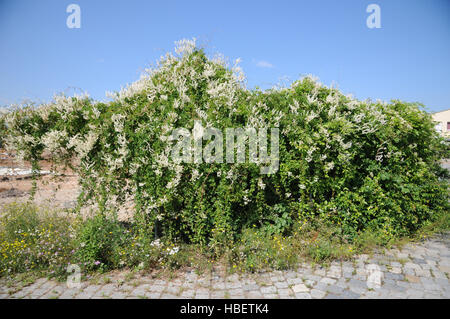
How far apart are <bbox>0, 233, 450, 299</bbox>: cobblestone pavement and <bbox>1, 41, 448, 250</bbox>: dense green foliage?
0.66 metres

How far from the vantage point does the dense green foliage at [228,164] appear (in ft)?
14.6

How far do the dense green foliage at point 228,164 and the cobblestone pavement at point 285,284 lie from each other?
658 millimetres

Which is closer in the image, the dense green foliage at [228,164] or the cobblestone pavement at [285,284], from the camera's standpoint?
the cobblestone pavement at [285,284]

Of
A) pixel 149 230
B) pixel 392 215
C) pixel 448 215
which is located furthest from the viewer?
pixel 448 215

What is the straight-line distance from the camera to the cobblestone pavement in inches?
140

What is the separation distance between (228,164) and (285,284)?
2.11m

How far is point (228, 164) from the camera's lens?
4410 millimetres

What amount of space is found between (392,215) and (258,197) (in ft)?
9.95

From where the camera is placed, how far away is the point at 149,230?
455cm

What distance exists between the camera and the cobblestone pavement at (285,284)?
11.7ft

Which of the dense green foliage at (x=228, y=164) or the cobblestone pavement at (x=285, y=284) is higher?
the dense green foliage at (x=228, y=164)
